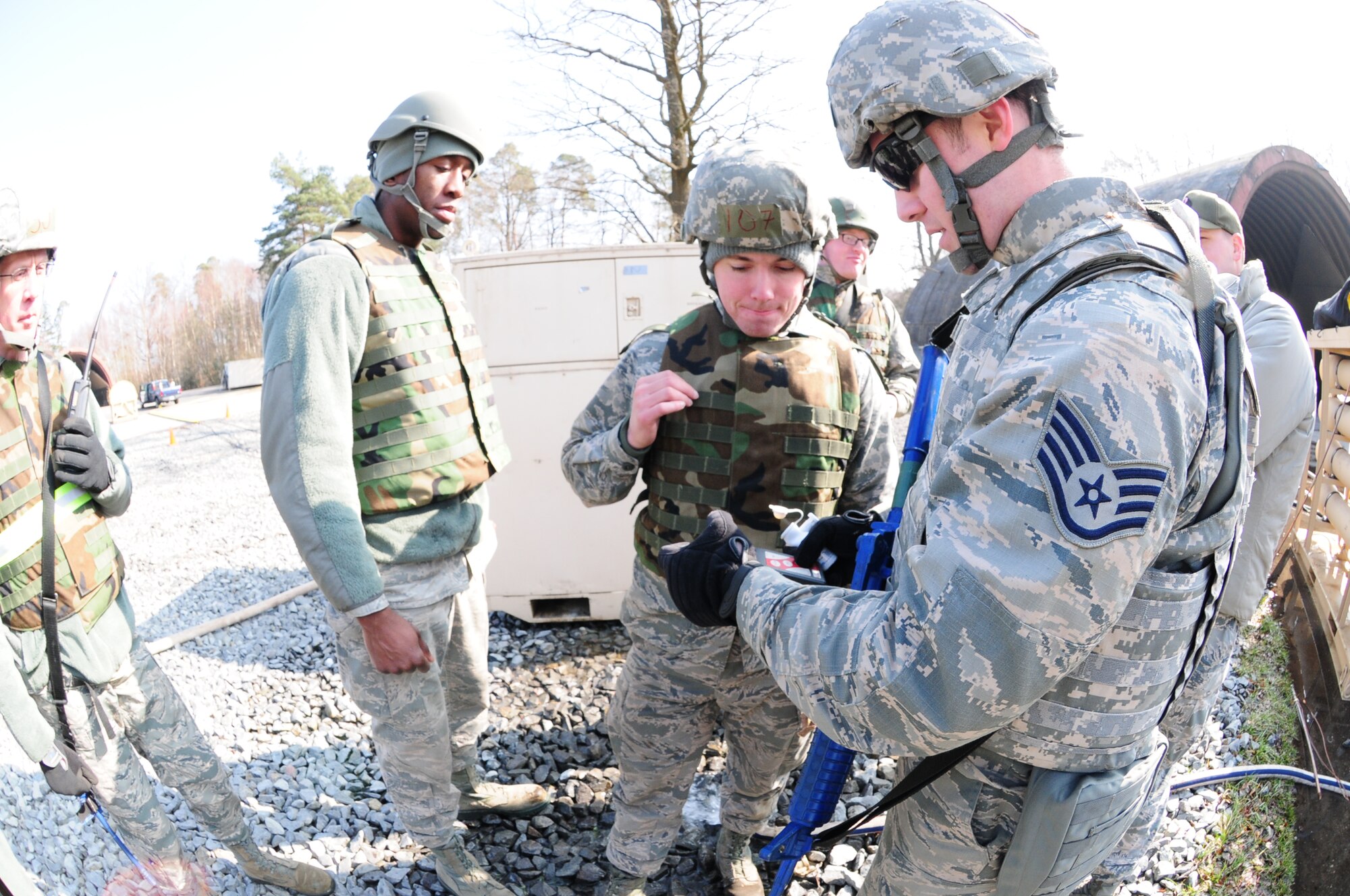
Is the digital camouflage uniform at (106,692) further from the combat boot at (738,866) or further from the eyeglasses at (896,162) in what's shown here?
the eyeglasses at (896,162)

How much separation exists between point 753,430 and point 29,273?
6.65 feet

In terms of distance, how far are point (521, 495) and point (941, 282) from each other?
11.7 metres

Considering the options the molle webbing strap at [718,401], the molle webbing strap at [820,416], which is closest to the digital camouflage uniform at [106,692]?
the molle webbing strap at [718,401]

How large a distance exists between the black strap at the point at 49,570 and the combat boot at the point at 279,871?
69 cm

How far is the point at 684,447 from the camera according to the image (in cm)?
230

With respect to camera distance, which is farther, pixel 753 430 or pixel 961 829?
pixel 753 430

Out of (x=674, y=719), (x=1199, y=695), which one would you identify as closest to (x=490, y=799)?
(x=674, y=719)

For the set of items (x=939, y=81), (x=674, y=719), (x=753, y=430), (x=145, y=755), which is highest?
(x=939, y=81)

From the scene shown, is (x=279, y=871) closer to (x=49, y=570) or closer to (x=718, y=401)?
(x=49, y=570)

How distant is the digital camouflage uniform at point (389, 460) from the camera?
212cm

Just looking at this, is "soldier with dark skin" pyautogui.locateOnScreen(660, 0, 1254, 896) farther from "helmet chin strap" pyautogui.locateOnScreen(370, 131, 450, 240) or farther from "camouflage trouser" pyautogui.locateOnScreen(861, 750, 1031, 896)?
"helmet chin strap" pyautogui.locateOnScreen(370, 131, 450, 240)

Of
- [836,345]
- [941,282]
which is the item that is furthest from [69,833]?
[941,282]

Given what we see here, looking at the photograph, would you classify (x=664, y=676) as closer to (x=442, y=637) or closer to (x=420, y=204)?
(x=442, y=637)

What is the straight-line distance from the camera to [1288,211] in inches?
410
